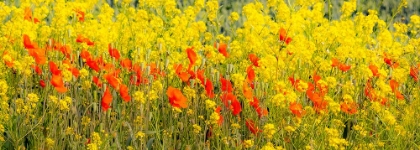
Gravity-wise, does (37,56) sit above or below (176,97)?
above

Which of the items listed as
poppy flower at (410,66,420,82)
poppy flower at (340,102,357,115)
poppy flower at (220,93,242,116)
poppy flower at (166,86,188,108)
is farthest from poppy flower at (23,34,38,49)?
poppy flower at (410,66,420,82)

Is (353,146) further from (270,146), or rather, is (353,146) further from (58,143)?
(58,143)

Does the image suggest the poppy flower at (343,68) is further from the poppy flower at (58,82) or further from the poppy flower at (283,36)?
the poppy flower at (58,82)

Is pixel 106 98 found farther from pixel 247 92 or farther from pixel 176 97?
pixel 247 92

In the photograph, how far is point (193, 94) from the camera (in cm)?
301

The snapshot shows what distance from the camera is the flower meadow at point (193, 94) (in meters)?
2.92

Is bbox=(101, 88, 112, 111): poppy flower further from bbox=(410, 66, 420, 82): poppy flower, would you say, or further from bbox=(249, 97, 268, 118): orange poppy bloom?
bbox=(410, 66, 420, 82): poppy flower

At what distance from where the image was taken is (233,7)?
5.86 m

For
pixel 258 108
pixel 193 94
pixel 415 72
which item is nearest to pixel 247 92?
pixel 258 108

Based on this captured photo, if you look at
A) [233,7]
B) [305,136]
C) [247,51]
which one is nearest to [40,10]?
[247,51]

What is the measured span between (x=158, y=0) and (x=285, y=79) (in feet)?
3.56

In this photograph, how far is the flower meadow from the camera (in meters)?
2.92

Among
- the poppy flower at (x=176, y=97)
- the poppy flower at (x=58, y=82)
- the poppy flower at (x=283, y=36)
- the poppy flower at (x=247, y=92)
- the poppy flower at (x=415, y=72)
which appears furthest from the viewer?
the poppy flower at (x=415, y=72)

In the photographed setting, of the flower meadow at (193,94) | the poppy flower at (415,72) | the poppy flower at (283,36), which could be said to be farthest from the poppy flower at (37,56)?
the poppy flower at (415,72)
